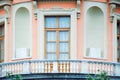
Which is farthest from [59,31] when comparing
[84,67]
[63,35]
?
[84,67]

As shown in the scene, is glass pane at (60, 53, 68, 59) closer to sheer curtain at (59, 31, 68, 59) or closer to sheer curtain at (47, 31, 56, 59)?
sheer curtain at (59, 31, 68, 59)

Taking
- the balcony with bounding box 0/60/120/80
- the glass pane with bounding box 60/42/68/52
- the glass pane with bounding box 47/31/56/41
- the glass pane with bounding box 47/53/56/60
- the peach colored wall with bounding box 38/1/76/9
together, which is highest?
the peach colored wall with bounding box 38/1/76/9

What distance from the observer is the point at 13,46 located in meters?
57.3

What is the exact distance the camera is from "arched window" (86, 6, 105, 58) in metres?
56.9

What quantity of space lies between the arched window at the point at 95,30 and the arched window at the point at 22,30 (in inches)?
128

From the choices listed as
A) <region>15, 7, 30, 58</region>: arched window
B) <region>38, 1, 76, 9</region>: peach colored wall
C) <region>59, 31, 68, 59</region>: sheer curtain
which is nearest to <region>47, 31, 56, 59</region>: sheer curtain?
<region>59, 31, 68, 59</region>: sheer curtain

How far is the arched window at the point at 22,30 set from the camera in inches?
2247

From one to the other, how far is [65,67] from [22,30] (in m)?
3.95

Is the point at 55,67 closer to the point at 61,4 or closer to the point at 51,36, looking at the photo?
the point at 51,36

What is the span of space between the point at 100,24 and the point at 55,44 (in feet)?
8.87

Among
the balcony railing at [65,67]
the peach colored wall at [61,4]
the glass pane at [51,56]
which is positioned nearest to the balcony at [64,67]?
the balcony railing at [65,67]

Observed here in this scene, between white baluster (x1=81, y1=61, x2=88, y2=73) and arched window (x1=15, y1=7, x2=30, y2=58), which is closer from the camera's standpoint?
white baluster (x1=81, y1=61, x2=88, y2=73)

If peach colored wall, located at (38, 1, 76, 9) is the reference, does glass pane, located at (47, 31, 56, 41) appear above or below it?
below

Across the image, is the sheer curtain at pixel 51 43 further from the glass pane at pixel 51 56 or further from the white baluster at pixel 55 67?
the white baluster at pixel 55 67
